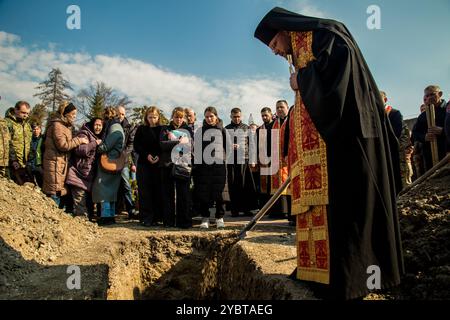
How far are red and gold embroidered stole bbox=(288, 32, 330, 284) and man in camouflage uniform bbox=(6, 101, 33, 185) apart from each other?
5.52 meters

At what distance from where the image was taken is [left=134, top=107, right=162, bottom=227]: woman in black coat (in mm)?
6648

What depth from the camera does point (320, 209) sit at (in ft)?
9.46

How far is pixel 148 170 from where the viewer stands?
6680 millimetres

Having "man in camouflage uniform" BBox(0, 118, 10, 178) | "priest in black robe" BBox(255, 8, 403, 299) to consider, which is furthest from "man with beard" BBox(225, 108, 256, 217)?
"priest in black robe" BBox(255, 8, 403, 299)

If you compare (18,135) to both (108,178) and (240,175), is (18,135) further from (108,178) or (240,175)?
(240,175)

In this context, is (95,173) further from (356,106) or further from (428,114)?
(428,114)

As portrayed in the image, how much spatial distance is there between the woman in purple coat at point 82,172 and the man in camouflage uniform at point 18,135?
1060 mm

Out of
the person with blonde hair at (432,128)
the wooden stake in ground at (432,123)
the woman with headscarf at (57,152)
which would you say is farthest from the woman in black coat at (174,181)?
the person with blonde hair at (432,128)

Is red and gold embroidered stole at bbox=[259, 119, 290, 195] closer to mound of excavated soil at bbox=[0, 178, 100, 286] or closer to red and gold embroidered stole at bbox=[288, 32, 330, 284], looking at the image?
mound of excavated soil at bbox=[0, 178, 100, 286]

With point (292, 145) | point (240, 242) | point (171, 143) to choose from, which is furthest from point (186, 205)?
point (292, 145)

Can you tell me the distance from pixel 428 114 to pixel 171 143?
4.68 meters

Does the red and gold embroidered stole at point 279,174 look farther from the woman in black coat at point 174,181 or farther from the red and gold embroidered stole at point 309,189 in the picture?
the red and gold embroidered stole at point 309,189

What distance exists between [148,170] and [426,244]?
4689 millimetres

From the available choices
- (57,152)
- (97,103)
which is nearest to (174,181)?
(57,152)
